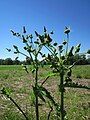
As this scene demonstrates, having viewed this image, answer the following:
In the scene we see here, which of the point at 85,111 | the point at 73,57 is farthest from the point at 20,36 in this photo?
the point at 85,111

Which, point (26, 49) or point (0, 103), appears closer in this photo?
point (26, 49)

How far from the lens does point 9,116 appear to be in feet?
22.9

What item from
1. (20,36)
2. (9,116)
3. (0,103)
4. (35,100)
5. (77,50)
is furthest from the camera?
(0,103)

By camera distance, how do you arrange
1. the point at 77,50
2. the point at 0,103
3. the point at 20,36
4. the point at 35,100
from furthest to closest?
the point at 0,103 < the point at 20,36 < the point at 35,100 < the point at 77,50

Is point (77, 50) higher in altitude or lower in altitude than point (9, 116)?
higher

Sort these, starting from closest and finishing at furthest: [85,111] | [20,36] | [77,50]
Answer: [77,50]
[20,36]
[85,111]

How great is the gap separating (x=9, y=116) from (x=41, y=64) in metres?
4.23

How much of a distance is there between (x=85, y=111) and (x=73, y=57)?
590 centimetres

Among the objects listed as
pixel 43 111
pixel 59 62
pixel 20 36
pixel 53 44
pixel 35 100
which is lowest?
pixel 43 111

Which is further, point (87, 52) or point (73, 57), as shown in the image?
point (73, 57)

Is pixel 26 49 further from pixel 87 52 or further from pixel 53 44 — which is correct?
pixel 87 52

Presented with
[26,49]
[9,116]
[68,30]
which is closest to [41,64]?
[26,49]

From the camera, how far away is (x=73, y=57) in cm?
235

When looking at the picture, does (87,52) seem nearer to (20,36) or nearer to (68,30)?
(68,30)
